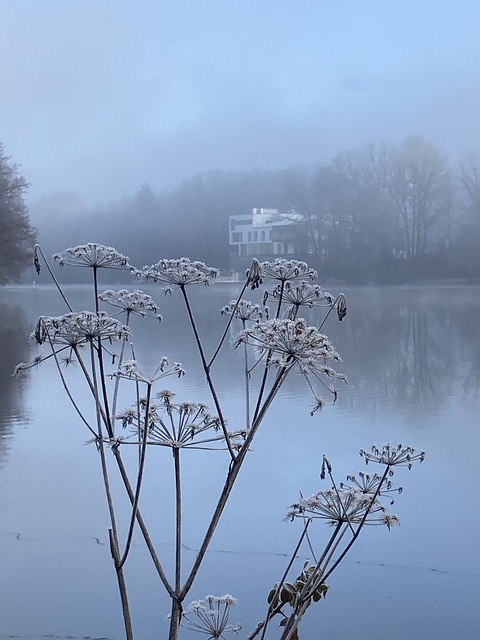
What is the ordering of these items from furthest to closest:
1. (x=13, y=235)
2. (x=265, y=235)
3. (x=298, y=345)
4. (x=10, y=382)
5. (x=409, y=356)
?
(x=265, y=235), (x=13, y=235), (x=409, y=356), (x=10, y=382), (x=298, y=345)

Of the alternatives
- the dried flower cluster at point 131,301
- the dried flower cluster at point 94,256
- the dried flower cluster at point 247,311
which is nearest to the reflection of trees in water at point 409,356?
the dried flower cluster at point 247,311

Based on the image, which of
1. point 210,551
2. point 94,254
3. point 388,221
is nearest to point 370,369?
point 210,551

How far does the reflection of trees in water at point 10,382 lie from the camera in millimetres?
3932

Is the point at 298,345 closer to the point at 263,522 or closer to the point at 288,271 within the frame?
the point at 288,271

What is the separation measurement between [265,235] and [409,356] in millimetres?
17413

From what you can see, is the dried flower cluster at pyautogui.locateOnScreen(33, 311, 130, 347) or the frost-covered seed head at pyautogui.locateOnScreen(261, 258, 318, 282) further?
the frost-covered seed head at pyautogui.locateOnScreen(261, 258, 318, 282)

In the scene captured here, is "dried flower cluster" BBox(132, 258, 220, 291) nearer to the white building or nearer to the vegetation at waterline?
the vegetation at waterline

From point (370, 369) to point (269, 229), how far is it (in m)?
18.0

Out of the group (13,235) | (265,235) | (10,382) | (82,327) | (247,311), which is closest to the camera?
(82,327)

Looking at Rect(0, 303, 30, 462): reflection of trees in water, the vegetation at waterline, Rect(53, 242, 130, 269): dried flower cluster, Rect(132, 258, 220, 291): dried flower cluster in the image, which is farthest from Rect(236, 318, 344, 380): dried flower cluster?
the vegetation at waterline

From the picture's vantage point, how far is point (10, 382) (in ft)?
17.3

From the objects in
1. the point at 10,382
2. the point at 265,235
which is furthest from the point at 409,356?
the point at 265,235

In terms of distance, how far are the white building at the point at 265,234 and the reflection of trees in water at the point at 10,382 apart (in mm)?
14169

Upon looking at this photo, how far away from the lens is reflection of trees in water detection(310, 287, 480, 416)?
16.0ft
